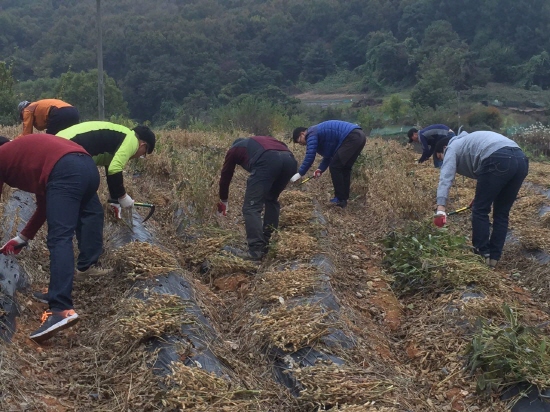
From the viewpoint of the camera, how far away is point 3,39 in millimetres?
40156

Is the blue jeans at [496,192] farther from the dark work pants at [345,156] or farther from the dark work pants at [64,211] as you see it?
the dark work pants at [64,211]

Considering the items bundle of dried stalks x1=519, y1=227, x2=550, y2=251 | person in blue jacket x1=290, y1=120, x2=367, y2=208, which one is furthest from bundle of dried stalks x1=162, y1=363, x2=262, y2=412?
person in blue jacket x1=290, y1=120, x2=367, y2=208

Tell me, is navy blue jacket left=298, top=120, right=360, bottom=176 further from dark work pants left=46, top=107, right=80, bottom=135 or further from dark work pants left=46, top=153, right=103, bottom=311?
dark work pants left=46, top=153, right=103, bottom=311

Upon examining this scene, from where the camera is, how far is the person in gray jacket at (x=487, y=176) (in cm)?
514

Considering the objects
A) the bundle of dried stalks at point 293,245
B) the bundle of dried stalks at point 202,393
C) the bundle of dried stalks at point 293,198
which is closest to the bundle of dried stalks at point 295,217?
the bundle of dried stalks at point 293,198

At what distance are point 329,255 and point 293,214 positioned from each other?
1114 mm

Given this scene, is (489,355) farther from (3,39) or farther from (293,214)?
(3,39)

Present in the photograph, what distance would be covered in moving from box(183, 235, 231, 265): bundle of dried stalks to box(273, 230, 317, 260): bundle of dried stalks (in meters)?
0.48

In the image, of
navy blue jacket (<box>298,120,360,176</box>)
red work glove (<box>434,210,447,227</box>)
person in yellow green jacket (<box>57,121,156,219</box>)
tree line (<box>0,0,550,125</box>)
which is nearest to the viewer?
person in yellow green jacket (<box>57,121,156,219</box>)

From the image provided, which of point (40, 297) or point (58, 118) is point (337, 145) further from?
point (40, 297)

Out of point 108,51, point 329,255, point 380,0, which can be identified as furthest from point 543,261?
point 380,0

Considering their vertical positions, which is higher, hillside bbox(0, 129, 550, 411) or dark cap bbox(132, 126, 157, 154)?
dark cap bbox(132, 126, 157, 154)

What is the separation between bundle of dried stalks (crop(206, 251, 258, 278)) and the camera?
499cm

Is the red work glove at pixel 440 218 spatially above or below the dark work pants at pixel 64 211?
below
